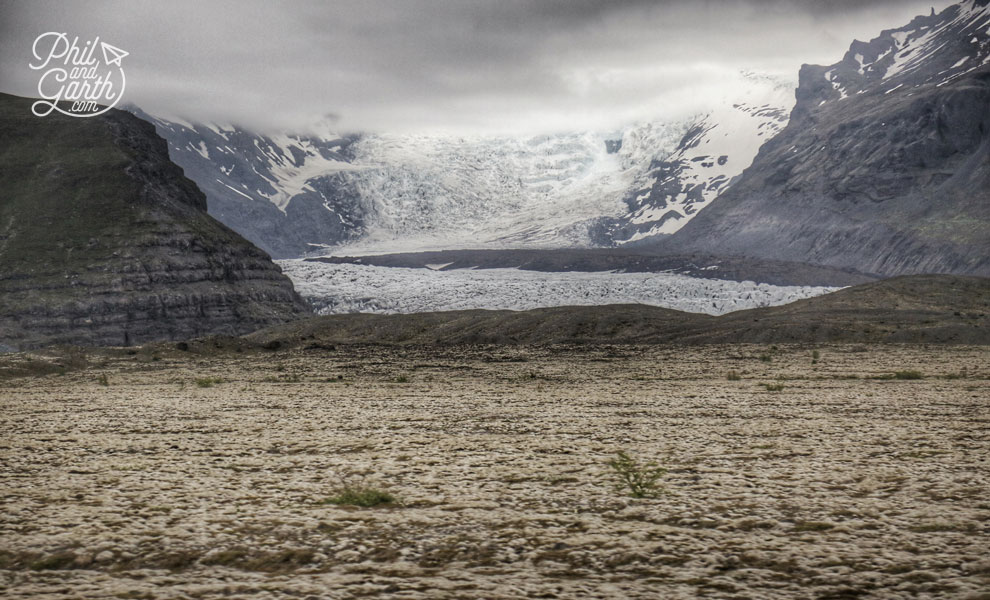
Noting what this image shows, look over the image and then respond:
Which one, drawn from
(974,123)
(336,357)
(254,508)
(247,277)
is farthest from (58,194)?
(974,123)

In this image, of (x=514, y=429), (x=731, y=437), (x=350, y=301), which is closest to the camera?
(x=731, y=437)

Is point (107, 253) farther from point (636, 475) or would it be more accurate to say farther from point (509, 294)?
point (636, 475)

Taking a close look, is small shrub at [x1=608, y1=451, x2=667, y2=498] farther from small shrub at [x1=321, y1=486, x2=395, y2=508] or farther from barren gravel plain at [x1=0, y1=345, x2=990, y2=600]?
small shrub at [x1=321, y1=486, x2=395, y2=508]

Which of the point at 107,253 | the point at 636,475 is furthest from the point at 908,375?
the point at 107,253

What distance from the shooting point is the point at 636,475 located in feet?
30.1

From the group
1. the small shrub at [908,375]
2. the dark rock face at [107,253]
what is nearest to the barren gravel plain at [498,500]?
the small shrub at [908,375]

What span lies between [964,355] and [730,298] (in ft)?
255

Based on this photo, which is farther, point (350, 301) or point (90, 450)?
point (350, 301)

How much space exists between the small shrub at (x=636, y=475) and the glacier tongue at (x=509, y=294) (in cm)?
10291

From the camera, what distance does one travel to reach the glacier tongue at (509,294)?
388ft

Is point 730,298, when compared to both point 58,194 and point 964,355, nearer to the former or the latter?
point 964,355

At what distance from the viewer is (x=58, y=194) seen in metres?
95.5

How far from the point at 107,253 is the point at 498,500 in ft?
310

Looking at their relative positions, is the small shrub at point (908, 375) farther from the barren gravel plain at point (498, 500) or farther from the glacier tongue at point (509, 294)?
the glacier tongue at point (509, 294)
